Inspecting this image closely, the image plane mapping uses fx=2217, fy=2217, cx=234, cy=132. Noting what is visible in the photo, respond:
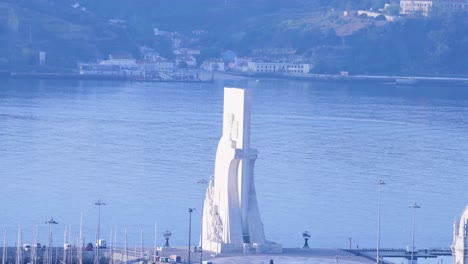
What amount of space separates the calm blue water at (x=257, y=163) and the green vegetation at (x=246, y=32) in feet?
49.1

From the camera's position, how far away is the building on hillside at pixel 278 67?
85188 millimetres

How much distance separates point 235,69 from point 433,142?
37530 millimetres

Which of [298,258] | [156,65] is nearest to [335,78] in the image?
[156,65]

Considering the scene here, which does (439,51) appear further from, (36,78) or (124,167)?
(124,167)

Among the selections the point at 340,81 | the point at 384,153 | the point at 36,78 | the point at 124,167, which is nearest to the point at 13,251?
the point at 124,167

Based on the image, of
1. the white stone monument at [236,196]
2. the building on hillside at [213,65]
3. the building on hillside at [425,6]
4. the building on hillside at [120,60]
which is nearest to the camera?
the white stone monument at [236,196]

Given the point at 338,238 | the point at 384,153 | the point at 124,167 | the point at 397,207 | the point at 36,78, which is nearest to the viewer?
the point at 338,238

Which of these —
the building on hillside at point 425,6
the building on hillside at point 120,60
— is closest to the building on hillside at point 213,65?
the building on hillside at point 120,60

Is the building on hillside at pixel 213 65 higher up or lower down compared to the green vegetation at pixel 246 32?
lower down

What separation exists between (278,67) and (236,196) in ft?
191

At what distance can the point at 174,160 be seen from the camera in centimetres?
4206

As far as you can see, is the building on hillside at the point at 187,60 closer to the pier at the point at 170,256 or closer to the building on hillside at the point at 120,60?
the building on hillside at the point at 120,60

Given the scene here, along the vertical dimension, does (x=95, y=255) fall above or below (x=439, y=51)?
below

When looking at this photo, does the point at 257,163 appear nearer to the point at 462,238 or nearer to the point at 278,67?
the point at 462,238
